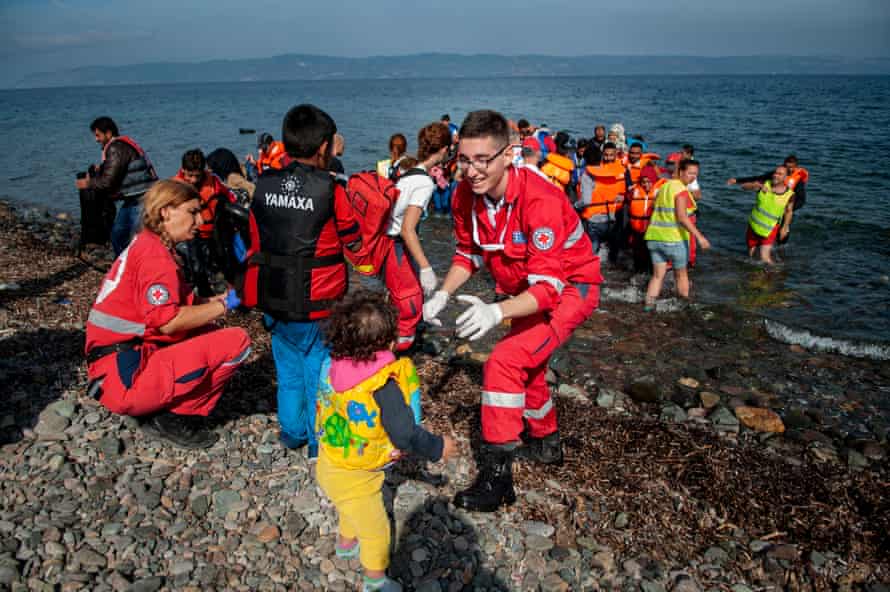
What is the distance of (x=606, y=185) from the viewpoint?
968 centimetres

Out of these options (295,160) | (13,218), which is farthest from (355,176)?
(13,218)

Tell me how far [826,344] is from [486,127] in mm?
6596

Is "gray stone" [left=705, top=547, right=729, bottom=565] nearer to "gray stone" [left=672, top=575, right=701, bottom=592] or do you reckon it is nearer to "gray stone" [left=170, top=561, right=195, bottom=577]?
Answer: "gray stone" [left=672, top=575, right=701, bottom=592]

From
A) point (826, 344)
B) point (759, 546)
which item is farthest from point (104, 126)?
point (826, 344)

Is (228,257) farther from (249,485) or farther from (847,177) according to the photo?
(847,177)

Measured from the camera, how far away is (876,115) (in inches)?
1799

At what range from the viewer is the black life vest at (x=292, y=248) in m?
3.31

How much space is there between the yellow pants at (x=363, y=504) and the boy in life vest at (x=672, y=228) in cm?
647

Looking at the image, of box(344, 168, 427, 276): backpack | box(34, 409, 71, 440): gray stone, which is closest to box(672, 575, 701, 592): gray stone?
box(344, 168, 427, 276): backpack

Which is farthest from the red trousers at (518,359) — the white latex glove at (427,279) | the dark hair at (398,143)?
the dark hair at (398,143)

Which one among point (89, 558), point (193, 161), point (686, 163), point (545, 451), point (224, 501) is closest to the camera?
point (89, 558)

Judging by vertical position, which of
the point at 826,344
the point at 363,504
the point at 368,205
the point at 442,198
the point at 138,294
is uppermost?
the point at 368,205

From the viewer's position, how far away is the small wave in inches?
279

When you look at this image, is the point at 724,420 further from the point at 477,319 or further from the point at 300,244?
the point at 300,244
